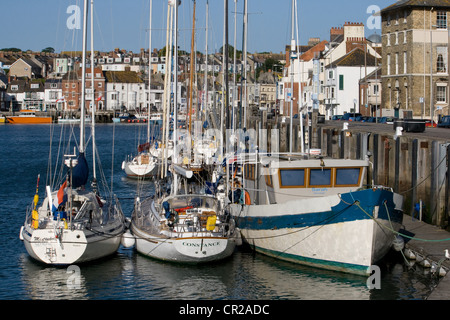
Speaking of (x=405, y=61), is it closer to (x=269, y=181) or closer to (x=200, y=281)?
(x=269, y=181)

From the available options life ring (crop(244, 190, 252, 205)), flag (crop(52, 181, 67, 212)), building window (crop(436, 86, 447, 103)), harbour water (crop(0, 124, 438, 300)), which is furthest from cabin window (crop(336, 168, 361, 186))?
building window (crop(436, 86, 447, 103))

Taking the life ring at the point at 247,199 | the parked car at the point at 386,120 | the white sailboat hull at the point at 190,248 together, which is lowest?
the white sailboat hull at the point at 190,248

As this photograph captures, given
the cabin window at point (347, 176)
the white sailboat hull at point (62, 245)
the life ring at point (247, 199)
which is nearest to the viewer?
the white sailboat hull at point (62, 245)

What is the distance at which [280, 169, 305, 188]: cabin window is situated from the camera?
76.9ft

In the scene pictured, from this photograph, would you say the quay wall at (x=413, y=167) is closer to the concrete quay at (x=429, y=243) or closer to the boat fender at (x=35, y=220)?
the concrete quay at (x=429, y=243)

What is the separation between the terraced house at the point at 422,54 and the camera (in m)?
61.5

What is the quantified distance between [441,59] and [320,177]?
143ft

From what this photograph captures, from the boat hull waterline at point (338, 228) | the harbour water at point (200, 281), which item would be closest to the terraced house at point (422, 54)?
the boat hull waterline at point (338, 228)

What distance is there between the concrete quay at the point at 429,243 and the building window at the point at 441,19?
40548mm

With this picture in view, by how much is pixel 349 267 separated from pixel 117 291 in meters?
7.21

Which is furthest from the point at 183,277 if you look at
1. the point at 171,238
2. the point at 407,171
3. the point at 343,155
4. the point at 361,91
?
the point at 361,91

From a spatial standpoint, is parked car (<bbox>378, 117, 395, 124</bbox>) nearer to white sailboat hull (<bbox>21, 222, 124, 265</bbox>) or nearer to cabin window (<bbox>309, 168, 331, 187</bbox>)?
cabin window (<bbox>309, 168, 331, 187</bbox>)

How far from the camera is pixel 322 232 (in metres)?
21.7

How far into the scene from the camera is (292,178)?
925 inches
